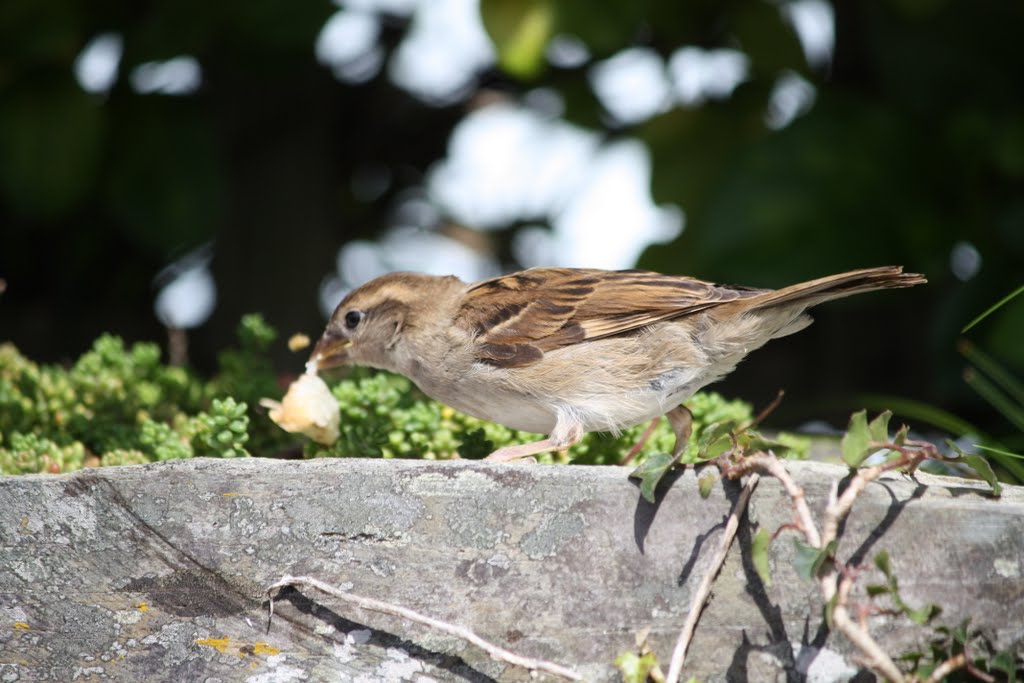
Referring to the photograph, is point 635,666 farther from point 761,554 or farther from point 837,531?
point 837,531

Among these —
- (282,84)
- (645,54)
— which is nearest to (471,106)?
(282,84)

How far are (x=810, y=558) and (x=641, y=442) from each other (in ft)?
4.83

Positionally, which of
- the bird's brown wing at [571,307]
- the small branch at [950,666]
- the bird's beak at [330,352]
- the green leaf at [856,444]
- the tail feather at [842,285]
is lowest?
the small branch at [950,666]

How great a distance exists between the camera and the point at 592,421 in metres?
3.23

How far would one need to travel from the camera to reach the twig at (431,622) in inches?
81.9

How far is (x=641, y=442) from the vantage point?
137 inches

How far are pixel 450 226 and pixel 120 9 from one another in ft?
8.16

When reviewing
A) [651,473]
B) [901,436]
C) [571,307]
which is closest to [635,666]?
[651,473]

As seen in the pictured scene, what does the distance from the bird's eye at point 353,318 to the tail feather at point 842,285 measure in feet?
4.12

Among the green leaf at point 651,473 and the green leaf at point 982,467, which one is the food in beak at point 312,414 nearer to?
the green leaf at point 651,473

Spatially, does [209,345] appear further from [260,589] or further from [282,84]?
[260,589]

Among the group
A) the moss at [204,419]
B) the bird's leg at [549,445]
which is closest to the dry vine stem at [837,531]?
the bird's leg at [549,445]

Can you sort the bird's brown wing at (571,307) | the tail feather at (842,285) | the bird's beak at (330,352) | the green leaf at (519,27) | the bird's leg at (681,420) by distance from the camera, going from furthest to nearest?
the green leaf at (519,27), the bird's beak at (330,352), the bird's leg at (681,420), the bird's brown wing at (571,307), the tail feather at (842,285)

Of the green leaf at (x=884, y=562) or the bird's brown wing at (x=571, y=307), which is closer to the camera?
the green leaf at (x=884, y=562)
